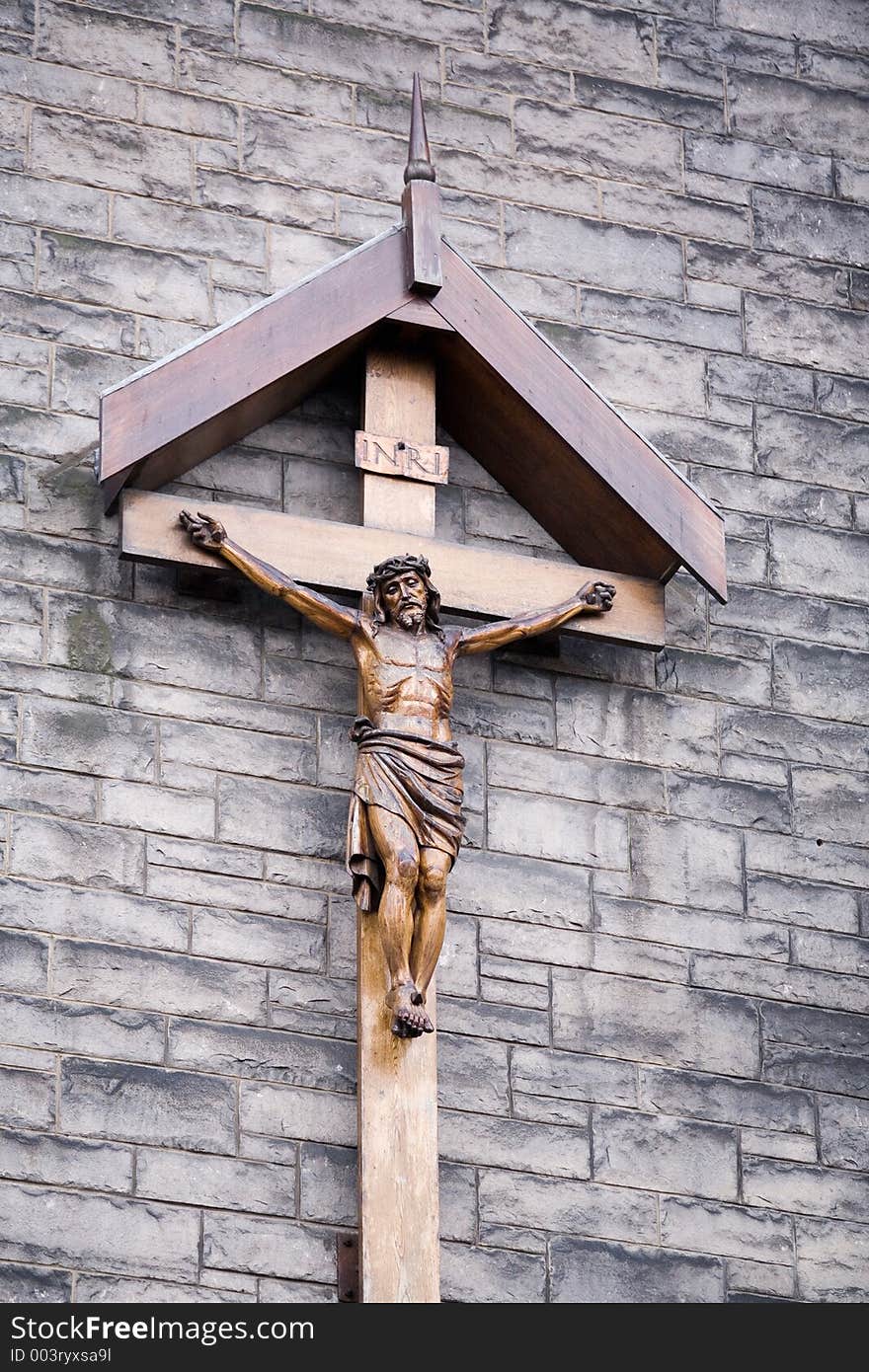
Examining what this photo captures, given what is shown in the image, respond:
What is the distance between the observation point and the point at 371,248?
359 inches

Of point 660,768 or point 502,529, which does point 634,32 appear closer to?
point 502,529

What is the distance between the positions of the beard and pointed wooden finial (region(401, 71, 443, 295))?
3.21ft

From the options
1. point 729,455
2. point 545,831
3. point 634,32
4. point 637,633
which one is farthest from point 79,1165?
point 634,32

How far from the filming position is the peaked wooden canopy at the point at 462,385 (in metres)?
8.90

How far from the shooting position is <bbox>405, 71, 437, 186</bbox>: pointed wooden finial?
9.21m

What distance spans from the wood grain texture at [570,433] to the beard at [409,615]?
0.72 meters

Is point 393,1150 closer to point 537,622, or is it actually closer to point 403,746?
point 403,746

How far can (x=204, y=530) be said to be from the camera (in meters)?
8.75

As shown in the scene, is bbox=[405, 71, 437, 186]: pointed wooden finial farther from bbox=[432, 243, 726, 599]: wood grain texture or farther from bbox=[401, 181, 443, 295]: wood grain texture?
bbox=[432, 243, 726, 599]: wood grain texture

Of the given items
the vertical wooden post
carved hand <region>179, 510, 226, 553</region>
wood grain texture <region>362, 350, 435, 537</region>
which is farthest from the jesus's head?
the vertical wooden post

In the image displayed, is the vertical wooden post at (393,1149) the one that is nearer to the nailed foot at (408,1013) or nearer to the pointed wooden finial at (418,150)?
the nailed foot at (408,1013)

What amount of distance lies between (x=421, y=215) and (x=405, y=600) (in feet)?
3.88

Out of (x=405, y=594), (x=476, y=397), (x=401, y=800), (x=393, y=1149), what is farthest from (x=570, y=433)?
(x=393, y=1149)

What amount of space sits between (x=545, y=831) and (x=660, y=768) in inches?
17.6
